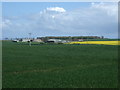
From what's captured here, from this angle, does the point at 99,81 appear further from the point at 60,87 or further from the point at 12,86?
the point at 12,86

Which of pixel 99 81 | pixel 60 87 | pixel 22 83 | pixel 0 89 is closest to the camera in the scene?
pixel 0 89

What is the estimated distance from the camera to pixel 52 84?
1231 cm

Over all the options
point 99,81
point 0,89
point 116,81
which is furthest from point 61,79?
point 0,89

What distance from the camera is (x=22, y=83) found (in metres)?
12.5

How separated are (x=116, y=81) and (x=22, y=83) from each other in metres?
4.73

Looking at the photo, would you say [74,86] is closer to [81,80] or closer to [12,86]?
[81,80]

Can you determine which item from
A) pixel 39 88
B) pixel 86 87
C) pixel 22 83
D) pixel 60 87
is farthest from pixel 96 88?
pixel 22 83

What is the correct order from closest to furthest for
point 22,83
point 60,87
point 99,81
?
point 60,87, point 22,83, point 99,81

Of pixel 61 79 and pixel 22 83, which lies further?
pixel 61 79

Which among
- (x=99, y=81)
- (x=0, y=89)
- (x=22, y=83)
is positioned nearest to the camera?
(x=0, y=89)

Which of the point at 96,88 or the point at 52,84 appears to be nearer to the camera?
the point at 96,88

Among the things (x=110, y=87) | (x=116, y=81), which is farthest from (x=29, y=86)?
(x=116, y=81)

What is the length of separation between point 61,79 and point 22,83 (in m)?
2.26

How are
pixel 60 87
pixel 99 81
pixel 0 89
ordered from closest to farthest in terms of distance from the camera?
pixel 0 89 < pixel 60 87 < pixel 99 81
